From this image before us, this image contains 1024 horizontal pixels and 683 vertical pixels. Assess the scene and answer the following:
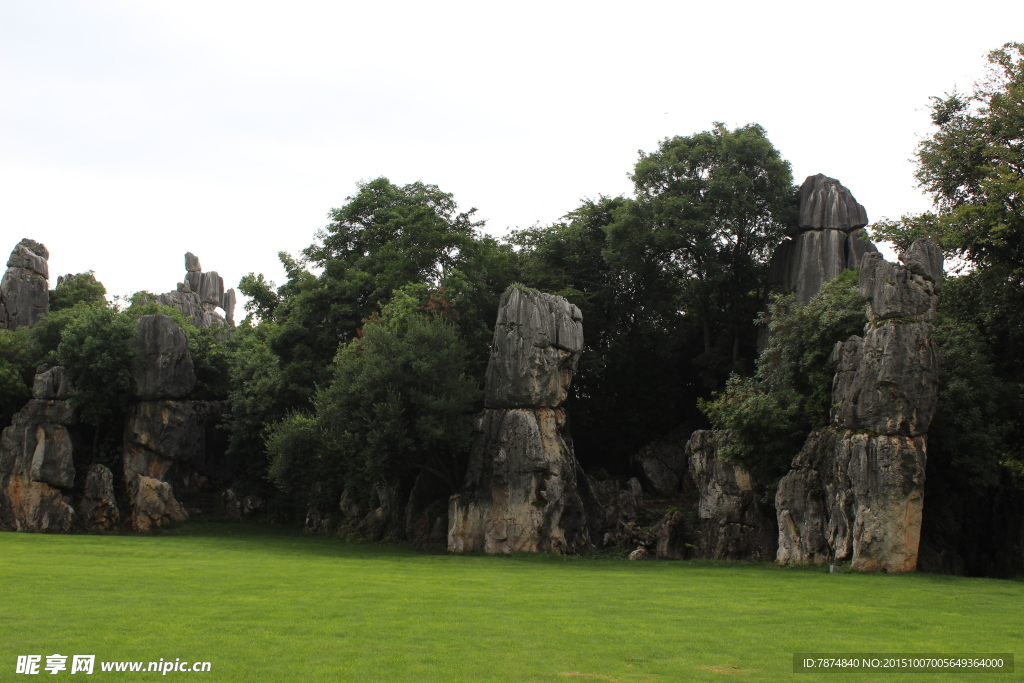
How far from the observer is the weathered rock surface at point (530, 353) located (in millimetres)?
30172

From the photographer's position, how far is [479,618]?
15.1 metres

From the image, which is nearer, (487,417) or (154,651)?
(154,651)

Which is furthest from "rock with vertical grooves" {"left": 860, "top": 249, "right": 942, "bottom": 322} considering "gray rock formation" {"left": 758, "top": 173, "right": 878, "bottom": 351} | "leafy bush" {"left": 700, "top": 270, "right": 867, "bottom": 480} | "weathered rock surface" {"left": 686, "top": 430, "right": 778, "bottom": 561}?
"gray rock formation" {"left": 758, "top": 173, "right": 878, "bottom": 351}

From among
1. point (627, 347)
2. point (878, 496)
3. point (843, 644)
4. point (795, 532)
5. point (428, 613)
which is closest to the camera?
point (843, 644)

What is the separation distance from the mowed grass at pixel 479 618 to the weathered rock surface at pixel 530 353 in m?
7.08

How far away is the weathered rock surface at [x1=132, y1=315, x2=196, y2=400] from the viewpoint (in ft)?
123

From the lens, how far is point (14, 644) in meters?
12.2

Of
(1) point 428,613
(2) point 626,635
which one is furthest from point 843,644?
(1) point 428,613

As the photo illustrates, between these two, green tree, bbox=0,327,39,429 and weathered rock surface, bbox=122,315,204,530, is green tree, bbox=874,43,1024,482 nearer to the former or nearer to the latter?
weathered rock surface, bbox=122,315,204,530

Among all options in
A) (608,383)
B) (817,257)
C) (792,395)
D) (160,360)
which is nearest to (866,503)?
(792,395)

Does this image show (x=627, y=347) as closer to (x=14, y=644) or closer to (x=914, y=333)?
(x=914, y=333)

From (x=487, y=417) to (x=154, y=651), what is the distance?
1921 cm
